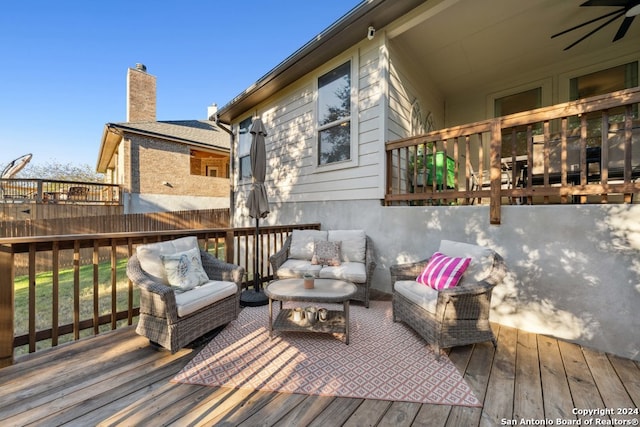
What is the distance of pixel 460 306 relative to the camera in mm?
2547

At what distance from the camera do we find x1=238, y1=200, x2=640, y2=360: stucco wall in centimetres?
255

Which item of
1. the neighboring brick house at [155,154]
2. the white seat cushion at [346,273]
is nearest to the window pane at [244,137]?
the white seat cushion at [346,273]

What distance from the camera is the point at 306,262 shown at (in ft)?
14.5

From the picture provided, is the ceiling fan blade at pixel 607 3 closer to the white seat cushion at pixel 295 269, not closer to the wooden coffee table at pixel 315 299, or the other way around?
the wooden coffee table at pixel 315 299

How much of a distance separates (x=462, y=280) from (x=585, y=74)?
5.80 m

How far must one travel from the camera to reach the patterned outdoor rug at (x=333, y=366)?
206cm

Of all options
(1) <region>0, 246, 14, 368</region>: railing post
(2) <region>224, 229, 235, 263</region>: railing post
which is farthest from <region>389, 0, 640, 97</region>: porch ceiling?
(1) <region>0, 246, 14, 368</region>: railing post

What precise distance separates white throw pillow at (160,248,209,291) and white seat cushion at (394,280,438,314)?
2.34 metres

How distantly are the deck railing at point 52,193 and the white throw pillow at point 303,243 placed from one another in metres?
9.27

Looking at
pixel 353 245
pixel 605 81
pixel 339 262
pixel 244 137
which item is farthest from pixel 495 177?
pixel 244 137

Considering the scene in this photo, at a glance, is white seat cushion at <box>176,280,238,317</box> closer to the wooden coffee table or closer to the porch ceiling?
the wooden coffee table

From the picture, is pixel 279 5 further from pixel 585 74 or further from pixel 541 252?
pixel 541 252

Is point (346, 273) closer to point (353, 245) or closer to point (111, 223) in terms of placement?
point (353, 245)

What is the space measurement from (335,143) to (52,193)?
13.8 metres
